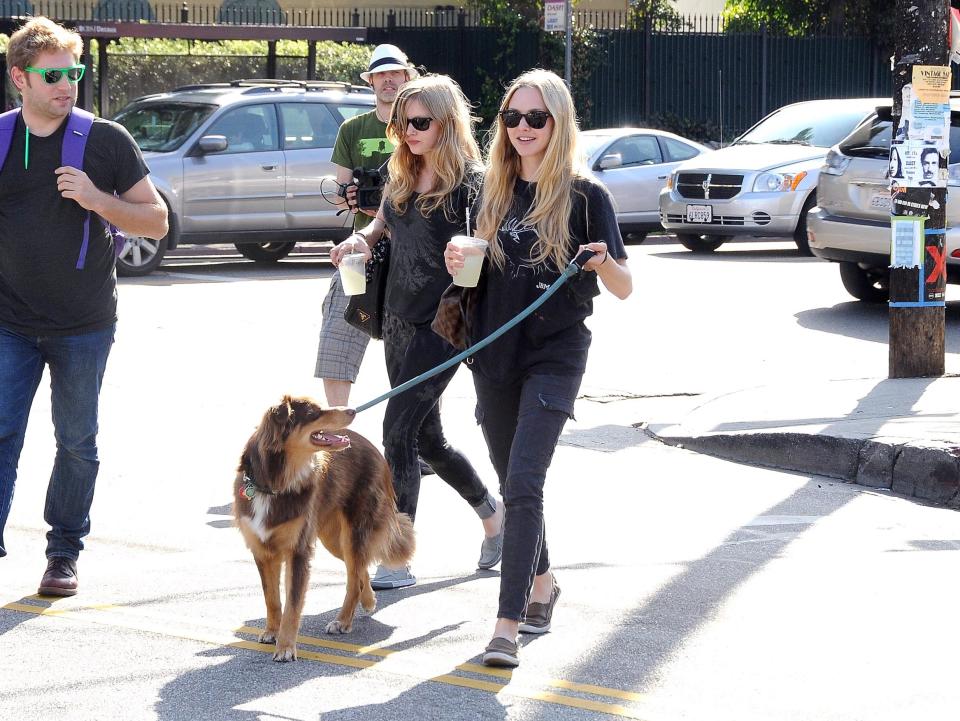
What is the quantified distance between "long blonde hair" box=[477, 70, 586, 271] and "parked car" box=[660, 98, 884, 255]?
1266cm

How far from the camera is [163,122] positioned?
16.1 m

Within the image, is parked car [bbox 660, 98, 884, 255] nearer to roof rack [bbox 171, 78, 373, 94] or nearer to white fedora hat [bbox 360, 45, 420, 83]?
roof rack [bbox 171, 78, 373, 94]

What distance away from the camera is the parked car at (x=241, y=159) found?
15.6 metres

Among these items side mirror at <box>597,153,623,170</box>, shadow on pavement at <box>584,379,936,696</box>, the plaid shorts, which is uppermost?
side mirror at <box>597,153,623,170</box>

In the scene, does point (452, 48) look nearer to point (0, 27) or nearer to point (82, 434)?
point (0, 27)

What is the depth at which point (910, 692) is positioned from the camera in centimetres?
458

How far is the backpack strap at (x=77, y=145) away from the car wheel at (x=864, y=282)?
31.1 feet

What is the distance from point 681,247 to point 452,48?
920cm

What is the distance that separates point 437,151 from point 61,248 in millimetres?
1438

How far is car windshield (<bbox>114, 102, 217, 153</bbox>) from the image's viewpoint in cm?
1584

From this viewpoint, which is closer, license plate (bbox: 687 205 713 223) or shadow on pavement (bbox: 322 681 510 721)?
shadow on pavement (bbox: 322 681 510 721)

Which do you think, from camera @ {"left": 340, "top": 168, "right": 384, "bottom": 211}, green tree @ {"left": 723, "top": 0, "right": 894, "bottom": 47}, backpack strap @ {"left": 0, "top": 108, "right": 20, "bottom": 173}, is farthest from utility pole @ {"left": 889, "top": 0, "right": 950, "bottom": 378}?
green tree @ {"left": 723, "top": 0, "right": 894, "bottom": 47}

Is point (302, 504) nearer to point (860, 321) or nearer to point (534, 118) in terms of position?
point (534, 118)

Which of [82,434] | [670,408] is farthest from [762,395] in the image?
[82,434]
